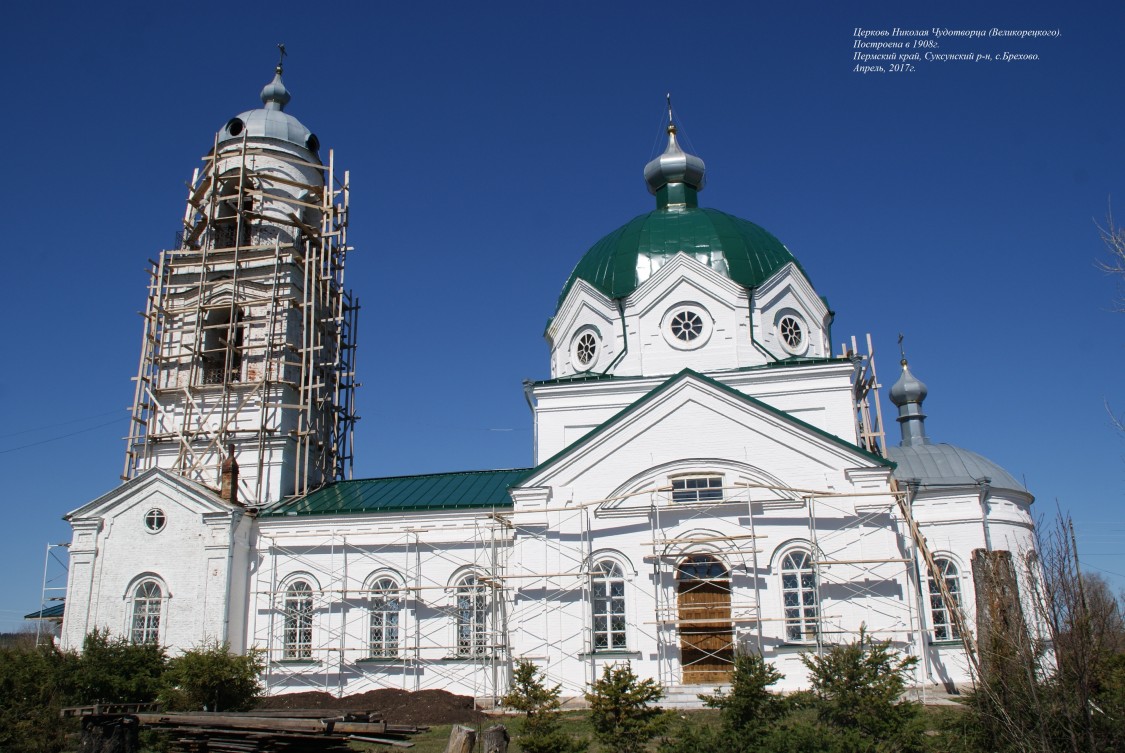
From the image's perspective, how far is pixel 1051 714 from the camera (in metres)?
9.95

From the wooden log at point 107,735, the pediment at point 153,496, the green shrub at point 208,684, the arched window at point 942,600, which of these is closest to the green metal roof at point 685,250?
the arched window at point 942,600

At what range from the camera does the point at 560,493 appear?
19.3 m

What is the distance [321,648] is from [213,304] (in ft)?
34.4

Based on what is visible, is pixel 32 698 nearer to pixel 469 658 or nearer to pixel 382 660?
pixel 382 660

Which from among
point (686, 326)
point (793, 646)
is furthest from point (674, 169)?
point (793, 646)

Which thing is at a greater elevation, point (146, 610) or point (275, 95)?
point (275, 95)

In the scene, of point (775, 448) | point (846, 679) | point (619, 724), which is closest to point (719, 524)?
point (775, 448)

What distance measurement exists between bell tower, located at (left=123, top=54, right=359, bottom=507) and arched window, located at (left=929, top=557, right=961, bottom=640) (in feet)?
51.5

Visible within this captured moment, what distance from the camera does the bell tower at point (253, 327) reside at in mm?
24359

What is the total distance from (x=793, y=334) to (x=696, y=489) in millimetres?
6405

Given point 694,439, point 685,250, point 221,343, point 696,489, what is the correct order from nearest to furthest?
point 696,489 → point 694,439 → point 685,250 → point 221,343

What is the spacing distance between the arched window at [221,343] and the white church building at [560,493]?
0.09 m

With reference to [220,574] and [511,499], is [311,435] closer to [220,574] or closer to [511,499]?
[220,574]

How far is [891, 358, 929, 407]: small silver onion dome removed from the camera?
26469mm
